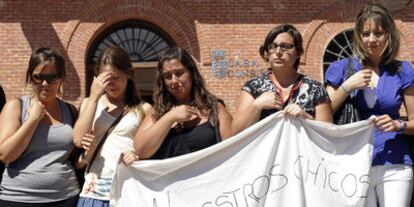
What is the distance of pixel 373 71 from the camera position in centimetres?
409

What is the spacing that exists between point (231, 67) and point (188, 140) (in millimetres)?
7595

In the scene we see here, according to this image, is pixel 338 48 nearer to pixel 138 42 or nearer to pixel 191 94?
pixel 138 42

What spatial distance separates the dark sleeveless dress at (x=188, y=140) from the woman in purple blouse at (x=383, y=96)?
96cm

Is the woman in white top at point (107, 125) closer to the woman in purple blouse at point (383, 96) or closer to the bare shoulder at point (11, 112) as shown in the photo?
the bare shoulder at point (11, 112)

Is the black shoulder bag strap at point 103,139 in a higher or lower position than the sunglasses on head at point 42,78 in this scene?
lower

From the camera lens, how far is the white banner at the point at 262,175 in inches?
152

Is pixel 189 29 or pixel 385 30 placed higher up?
pixel 189 29

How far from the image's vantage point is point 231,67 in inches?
448

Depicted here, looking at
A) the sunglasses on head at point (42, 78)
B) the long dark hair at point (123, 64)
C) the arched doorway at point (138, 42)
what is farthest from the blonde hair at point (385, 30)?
the arched doorway at point (138, 42)

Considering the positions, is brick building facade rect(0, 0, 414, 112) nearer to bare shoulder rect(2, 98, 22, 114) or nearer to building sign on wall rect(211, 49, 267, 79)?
building sign on wall rect(211, 49, 267, 79)

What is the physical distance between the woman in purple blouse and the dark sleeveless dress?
0.96 metres

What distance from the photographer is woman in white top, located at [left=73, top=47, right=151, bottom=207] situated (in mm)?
3863

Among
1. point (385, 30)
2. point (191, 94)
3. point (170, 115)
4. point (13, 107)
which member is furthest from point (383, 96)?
point (13, 107)

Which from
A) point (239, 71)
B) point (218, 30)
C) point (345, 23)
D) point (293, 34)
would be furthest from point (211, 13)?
point (293, 34)
